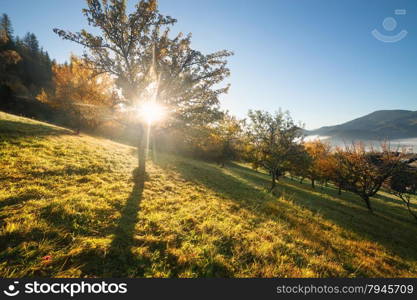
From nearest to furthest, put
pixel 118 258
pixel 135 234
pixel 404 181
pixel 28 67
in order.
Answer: pixel 118 258, pixel 135 234, pixel 404 181, pixel 28 67

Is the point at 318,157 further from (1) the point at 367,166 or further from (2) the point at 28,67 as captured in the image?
(2) the point at 28,67

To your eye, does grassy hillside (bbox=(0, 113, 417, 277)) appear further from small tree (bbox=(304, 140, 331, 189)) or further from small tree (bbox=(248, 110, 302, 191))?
small tree (bbox=(304, 140, 331, 189))

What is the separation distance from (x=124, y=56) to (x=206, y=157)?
3536 centimetres

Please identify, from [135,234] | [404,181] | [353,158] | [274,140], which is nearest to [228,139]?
[274,140]

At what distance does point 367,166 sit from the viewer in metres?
17.9

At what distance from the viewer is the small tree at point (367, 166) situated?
1753 cm

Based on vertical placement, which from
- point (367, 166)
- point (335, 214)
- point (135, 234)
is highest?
point (367, 166)

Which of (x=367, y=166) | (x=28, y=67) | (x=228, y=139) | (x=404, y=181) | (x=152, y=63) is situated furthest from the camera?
(x=28, y=67)

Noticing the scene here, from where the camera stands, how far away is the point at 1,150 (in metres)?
7.73

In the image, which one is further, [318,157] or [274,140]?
[318,157]

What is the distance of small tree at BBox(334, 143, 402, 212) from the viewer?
17.5 metres

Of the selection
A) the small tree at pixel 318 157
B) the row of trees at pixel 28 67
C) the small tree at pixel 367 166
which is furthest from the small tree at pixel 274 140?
the row of trees at pixel 28 67

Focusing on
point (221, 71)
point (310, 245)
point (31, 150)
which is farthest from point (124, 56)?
point (310, 245)

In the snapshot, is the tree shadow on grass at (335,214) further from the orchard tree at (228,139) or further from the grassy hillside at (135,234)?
the orchard tree at (228,139)
